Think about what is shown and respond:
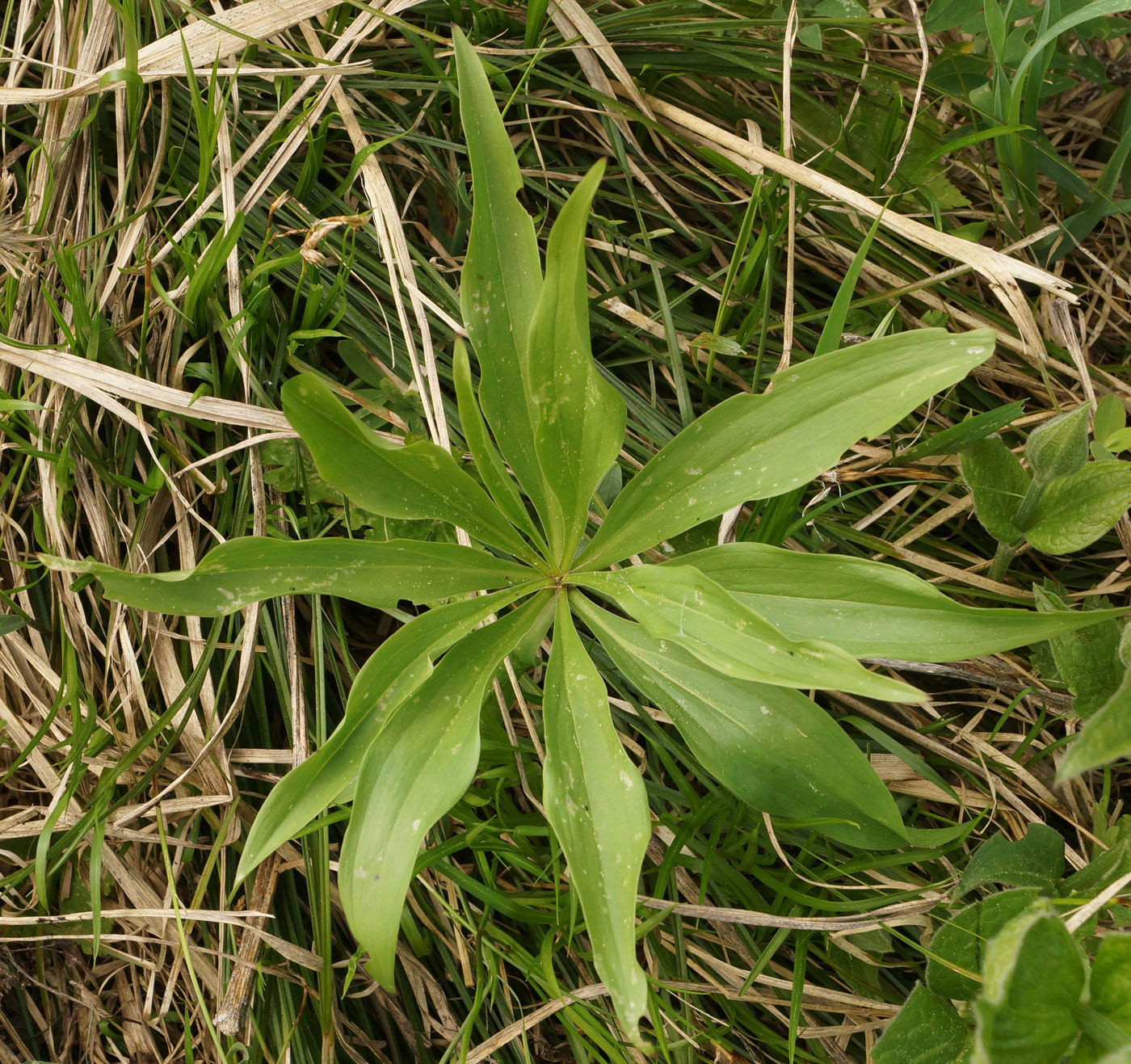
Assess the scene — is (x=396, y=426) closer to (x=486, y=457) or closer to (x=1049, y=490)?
(x=486, y=457)

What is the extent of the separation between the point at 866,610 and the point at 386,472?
26.2 inches

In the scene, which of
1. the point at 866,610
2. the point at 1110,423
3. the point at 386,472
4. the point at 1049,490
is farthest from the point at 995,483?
the point at 386,472

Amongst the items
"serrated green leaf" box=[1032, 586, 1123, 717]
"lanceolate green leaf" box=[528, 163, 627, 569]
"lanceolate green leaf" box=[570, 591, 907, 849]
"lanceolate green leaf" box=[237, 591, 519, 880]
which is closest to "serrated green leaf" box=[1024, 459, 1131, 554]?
"serrated green leaf" box=[1032, 586, 1123, 717]

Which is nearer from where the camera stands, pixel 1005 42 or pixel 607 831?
pixel 607 831

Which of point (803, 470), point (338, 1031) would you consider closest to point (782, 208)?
point (803, 470)

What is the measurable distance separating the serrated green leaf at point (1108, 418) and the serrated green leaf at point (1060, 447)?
0.81 ft

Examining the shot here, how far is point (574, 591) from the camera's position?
52.2 inches

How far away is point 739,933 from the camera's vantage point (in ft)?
5.00

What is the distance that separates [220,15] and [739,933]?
194 cm

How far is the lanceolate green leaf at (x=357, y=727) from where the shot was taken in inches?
44.2

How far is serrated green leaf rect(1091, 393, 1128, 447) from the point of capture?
1548 mm

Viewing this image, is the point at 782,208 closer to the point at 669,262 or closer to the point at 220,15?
the point at 669,262

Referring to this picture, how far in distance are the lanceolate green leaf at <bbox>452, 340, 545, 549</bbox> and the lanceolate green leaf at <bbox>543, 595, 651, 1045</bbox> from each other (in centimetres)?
16

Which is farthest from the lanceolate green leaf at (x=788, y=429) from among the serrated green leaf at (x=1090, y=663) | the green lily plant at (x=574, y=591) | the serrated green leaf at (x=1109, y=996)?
the serrated green leaf at (x=1109, y=996)
